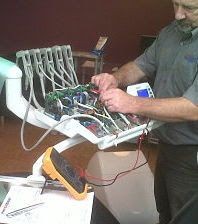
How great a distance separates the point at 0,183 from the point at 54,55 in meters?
0.51

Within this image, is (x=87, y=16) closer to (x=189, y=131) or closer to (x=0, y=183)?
(x=189, y=131)

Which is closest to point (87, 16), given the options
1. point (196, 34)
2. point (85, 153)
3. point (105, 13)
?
point (105, 13)

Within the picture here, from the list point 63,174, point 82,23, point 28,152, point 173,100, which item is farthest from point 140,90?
point 82,23

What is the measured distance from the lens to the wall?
398 cm

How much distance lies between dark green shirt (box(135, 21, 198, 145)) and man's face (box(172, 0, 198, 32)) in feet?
0.11

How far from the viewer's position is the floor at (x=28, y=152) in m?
3.01

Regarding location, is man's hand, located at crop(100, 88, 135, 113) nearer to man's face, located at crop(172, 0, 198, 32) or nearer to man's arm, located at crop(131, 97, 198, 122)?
man's arm, located at crop(131, 97, 198, 122)

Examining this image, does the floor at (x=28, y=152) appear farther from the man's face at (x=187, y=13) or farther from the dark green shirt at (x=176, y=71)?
the man's face at (x=187, y=13)

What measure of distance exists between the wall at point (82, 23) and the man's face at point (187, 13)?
2.41 metres

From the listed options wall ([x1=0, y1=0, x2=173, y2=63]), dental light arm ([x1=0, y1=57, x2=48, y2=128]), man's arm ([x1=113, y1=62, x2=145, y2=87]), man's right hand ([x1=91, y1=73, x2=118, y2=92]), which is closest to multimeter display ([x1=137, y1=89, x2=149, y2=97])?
man's right hand ([x1=91, y1=73, x2=118, y2=92])

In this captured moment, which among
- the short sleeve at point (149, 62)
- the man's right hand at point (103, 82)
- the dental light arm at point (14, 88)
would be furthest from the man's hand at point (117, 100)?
the short sleeve at point (149, 62)

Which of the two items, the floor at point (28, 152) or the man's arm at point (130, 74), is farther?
the floor at point (28, 152)

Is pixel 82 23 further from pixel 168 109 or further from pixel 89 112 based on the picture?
pixel 89 112

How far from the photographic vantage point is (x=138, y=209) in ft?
7.13
